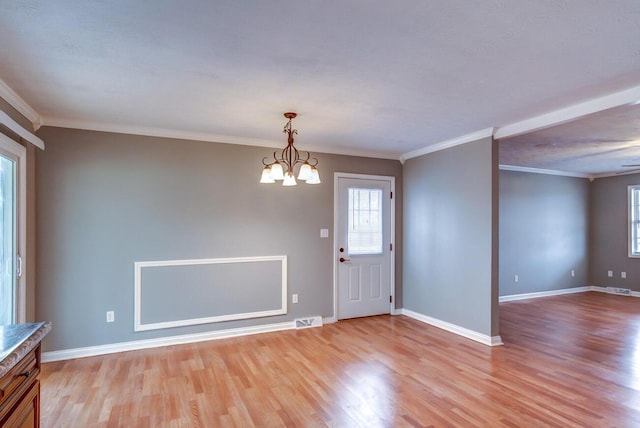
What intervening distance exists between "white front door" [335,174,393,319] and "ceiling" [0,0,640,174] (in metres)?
1.36

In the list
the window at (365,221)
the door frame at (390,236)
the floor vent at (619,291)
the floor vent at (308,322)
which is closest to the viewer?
the floor vent at (308,322)

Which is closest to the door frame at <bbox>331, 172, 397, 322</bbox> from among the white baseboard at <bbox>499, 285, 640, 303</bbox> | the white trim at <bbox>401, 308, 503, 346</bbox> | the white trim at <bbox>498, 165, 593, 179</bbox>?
the white trim at <bbox>401, 308, 503, 346</bbox>

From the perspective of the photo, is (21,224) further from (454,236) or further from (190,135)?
(454,236)

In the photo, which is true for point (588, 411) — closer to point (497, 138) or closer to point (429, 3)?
point (497, 138)

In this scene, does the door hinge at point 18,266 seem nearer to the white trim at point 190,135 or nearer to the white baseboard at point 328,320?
the white trim at point 190,135

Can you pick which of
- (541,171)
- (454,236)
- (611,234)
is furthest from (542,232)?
(454,236)

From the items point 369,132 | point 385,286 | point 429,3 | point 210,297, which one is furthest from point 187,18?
point 385,286

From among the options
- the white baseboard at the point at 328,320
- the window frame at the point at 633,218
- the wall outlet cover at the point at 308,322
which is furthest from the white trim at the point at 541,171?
the wall outlet cover at the point at 308,322

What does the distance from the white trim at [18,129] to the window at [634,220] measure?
378 inches

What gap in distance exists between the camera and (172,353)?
12.3ft

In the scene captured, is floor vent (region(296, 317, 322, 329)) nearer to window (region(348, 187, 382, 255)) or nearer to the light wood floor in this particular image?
the light wood floor

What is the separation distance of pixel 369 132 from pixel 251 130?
1.39m

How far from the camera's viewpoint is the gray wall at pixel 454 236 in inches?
159

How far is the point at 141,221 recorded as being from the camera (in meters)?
3.94
